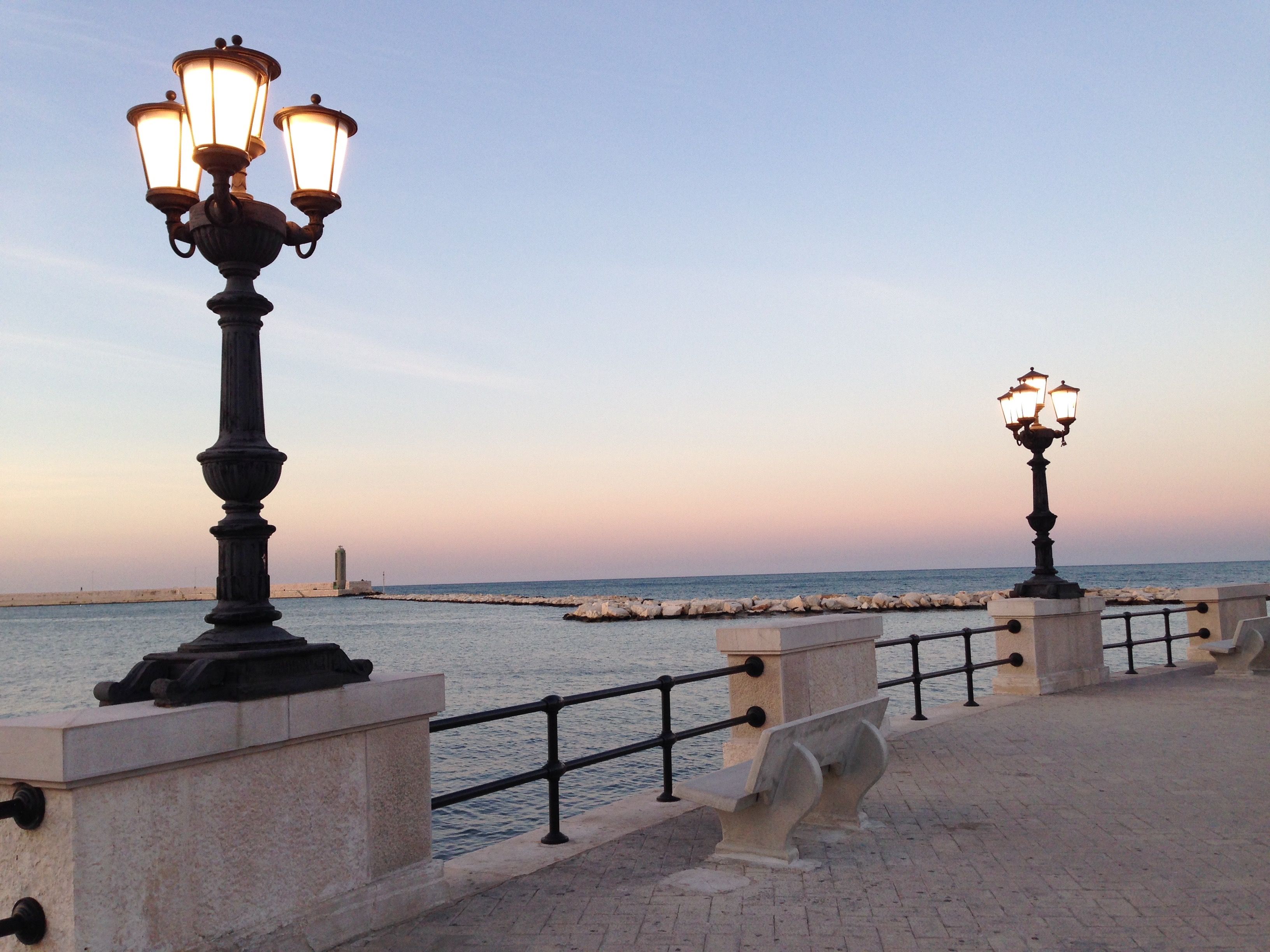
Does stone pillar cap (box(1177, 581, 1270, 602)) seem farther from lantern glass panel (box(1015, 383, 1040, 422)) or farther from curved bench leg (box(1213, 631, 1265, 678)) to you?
lantern glass panel (box(1015, 383, 1040, 422))

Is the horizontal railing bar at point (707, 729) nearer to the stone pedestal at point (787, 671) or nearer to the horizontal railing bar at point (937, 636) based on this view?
the stone pedestal at point (787, 671)

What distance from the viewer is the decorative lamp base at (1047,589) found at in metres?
14.1

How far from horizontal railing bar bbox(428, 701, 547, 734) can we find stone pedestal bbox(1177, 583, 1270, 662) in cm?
1499

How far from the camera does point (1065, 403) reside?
14820 mm

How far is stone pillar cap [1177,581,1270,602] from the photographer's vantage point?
17375 mm

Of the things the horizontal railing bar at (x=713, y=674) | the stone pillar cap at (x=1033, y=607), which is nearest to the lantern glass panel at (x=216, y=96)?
the horizontal railing bar at (x=713, y=674)

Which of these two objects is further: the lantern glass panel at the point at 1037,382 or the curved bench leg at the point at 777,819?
the lantern glass panel at the point at 1037,382

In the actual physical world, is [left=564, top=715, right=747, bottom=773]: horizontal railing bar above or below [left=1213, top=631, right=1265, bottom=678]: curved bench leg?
above

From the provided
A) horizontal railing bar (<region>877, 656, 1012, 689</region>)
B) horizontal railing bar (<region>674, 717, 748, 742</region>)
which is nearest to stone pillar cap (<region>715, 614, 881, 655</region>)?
horizontal railing bar (<region>674, 717, 748, 742</region>)

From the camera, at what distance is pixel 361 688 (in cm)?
495

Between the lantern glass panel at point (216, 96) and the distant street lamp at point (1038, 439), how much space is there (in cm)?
1255

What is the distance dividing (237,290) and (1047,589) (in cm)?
1242

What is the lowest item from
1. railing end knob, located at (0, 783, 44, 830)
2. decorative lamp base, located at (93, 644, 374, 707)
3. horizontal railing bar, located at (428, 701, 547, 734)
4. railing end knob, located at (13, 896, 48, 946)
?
railing end knob, located at (13, 896, 48, 946)

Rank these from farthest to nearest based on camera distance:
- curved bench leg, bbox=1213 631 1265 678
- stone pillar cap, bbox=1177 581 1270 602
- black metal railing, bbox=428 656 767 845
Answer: stone pillar cap, bbox=1177 581 1270 602 < curved bench leg, bbox=1213 631 1265 678 < black metal railing, bbox=428 656 767 845
